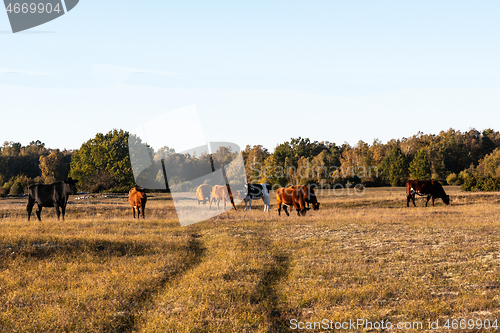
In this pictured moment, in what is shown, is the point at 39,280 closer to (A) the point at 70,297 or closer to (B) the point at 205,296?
(A) the point at 70,297

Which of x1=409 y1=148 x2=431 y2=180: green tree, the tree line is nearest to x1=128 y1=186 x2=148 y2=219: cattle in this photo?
the tree line

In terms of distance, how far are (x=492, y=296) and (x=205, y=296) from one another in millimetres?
6437

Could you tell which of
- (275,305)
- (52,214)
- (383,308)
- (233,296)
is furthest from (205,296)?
(52,214)

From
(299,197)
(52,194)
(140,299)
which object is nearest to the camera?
(140,299)

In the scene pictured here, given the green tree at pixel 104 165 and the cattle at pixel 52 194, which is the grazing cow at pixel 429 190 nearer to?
the cattle at pixel 52 194

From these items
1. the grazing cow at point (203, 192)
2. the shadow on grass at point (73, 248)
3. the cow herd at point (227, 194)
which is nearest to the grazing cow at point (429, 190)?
the cow herd at point (227, 194)

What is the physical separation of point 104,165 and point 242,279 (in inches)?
2790

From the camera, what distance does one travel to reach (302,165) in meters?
95.8

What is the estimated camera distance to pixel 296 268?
1178cm

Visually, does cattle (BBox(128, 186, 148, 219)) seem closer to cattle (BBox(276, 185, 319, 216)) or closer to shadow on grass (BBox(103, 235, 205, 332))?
cattle (BBox(276, 185, 319, 216))

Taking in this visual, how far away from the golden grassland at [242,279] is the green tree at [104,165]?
2173 inches

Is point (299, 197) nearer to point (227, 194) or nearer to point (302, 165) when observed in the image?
point (227, 194)

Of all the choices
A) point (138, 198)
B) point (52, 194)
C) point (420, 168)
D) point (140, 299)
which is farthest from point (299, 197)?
point (420, 168)

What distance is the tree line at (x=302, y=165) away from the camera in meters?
73.4
